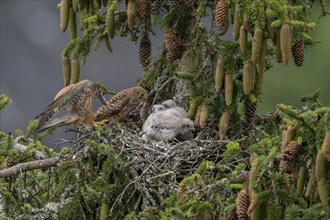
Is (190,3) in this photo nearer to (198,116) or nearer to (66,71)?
(198,116)

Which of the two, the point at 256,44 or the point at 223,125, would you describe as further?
the point at 223,125

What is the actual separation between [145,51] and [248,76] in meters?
1.57

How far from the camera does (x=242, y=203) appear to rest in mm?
6891

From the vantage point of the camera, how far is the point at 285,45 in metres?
8.16

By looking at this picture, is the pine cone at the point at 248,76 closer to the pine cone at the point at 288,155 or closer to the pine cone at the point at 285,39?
the pine cone at the point at 285,39

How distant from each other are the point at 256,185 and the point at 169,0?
9.86 feet

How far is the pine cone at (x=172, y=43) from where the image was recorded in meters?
9.59

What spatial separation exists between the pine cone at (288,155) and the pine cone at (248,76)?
2.01 metres

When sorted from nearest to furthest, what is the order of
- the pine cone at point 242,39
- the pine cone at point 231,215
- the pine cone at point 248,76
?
the pine cone at point 231,215 < the pine cone at point 242,39 < the pine cone at point 248,76

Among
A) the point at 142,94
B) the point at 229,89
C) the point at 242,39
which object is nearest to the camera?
the point at 242,39

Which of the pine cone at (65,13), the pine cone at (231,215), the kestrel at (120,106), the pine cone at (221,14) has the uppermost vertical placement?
the pine cone at (65,13)

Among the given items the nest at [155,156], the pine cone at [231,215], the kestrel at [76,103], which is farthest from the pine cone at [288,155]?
the kestrel at [76,103]

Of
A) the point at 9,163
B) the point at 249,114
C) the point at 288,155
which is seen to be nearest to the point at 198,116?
the point at 249,114

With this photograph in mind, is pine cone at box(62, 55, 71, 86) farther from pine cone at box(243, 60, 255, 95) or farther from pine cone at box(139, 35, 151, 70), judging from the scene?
pine cone at box(243, 60, 255, 95)
